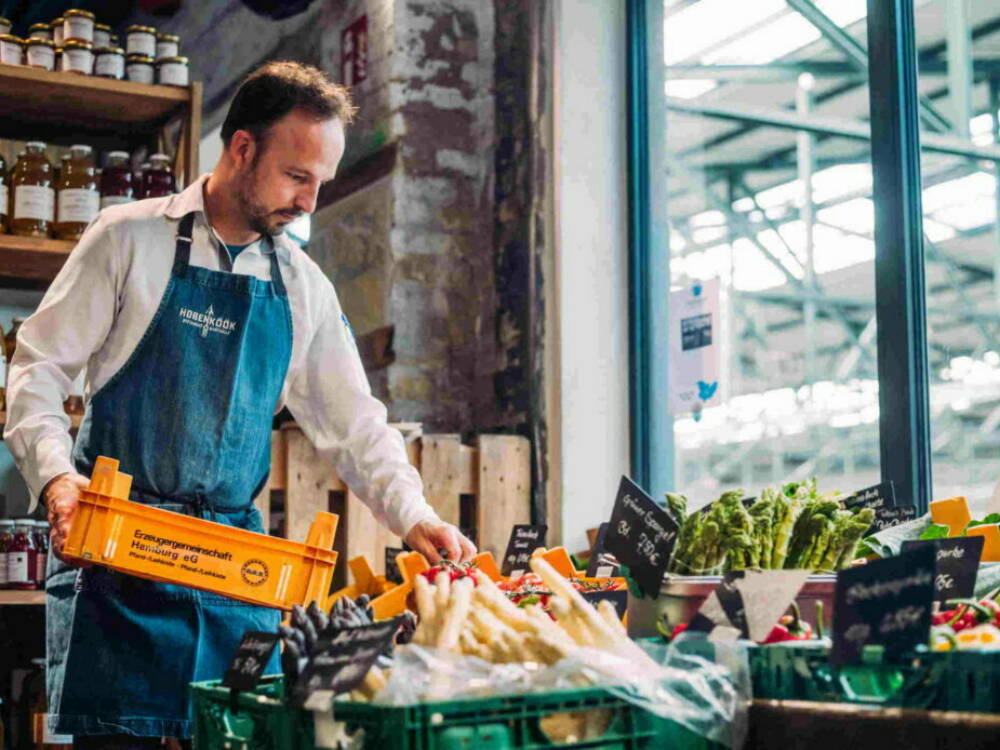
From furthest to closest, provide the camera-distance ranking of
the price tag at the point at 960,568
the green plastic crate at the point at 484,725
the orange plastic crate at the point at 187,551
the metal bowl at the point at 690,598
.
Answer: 1. the orange plastic crate at the point at 187,551
2. the price tag at the point at 960,568
3. the metal bowl at the point at 690,598
4. the green plastic crate at the point at 484,725

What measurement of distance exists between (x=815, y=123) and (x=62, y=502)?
276 centimetres

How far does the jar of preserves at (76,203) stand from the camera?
3.91 m

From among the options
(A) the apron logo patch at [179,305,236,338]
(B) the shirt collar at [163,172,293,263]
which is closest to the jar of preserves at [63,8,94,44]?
(B) the shirt collar at [163,172,293,263]

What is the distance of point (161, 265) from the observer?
2.53m

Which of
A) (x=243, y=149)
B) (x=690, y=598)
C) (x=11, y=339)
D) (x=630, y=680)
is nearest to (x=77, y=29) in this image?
(x=11, y=339)

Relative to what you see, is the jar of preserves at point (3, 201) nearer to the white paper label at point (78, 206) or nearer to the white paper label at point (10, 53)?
the white paper label at point (78, 206)

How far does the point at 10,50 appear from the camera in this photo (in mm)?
3996

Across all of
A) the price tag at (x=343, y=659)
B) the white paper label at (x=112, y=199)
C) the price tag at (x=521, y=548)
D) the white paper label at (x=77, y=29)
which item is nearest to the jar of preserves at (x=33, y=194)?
the white paper label at (x=112, y=199)

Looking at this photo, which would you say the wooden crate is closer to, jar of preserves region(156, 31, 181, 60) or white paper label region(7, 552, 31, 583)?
white paper label region(7, 552, 31, 583)

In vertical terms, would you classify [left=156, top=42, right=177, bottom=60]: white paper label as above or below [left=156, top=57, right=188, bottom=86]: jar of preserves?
above

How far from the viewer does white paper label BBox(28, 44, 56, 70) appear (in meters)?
3.97

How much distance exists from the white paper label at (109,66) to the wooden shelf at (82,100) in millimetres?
55

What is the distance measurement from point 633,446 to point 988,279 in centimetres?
129

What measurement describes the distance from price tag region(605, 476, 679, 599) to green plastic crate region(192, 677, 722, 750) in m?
0.36
